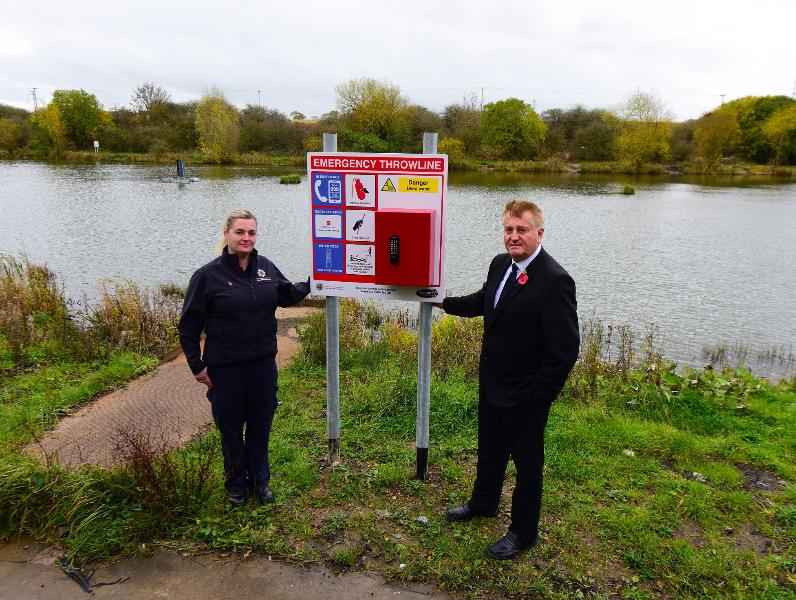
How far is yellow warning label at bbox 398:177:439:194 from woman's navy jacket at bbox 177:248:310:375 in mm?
1140

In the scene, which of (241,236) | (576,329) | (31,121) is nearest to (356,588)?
(576,329)

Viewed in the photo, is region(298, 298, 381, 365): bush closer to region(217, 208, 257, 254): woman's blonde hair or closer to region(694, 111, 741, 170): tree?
region(217, 208, 257, 254): woman's blonde hair

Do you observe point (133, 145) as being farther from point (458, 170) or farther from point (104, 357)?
point (104, 357)

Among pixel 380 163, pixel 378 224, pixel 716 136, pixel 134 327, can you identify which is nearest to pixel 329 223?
pixel 378 224

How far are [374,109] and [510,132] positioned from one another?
18.0 meters

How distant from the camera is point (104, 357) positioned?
7.18 metres

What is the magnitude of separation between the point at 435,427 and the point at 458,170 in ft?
178

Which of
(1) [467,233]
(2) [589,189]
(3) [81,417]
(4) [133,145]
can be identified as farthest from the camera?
(4) [133,145]

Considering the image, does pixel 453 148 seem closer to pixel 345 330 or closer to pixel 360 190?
pixel 345 330

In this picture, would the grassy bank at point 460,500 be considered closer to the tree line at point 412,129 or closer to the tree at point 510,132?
the tree line at point 412,129

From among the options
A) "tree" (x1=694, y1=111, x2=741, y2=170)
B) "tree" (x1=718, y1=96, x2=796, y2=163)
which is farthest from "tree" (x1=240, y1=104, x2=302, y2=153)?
"tree" (x1=718, y1=96, x2=796, y2=163)

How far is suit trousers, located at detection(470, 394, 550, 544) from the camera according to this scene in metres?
Result: 3.14

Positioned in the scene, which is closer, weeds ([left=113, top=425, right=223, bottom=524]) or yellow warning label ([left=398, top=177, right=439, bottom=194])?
weeds ([left=113, top=425, right=223, bottom=524])

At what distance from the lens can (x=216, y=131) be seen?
58.0m
